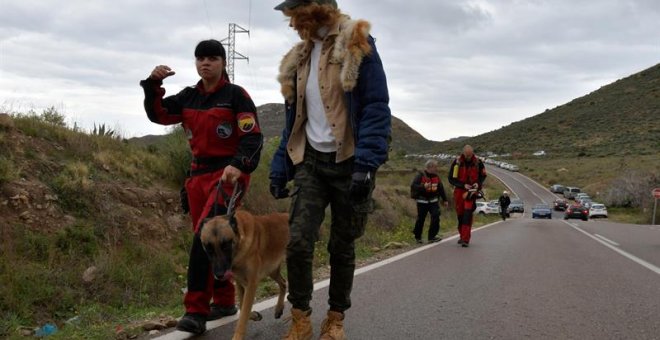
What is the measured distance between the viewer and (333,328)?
13.3ft

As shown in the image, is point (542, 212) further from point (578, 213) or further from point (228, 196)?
point (228, 196)

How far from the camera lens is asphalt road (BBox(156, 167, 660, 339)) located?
4641mm

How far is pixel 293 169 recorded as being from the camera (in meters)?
4.21

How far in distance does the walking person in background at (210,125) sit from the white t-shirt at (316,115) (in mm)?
552

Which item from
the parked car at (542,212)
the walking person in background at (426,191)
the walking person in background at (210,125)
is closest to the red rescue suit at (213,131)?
the walking person in background at (210,125)

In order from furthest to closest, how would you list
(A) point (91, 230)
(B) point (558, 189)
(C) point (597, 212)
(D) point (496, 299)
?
(B) point (558, 189), (C) point (597, 212), (A) point (91, 230), (D) point (496, 299)

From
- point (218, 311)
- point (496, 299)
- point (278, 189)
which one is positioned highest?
point (278, 189)

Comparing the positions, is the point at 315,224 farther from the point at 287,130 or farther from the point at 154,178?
the point at 154,178

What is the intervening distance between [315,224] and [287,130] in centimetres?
69

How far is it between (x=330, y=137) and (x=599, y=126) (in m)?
93.0

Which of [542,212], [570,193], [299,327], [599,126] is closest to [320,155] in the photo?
[299,327]

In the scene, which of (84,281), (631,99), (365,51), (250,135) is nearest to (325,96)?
(365,51)

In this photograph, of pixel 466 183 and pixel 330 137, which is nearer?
pixel 330 137

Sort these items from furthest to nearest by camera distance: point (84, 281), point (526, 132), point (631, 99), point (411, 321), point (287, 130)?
point (526, 132) < point (631, 99) < point (84, 281) < point (411, 321) < point (287, 130)
